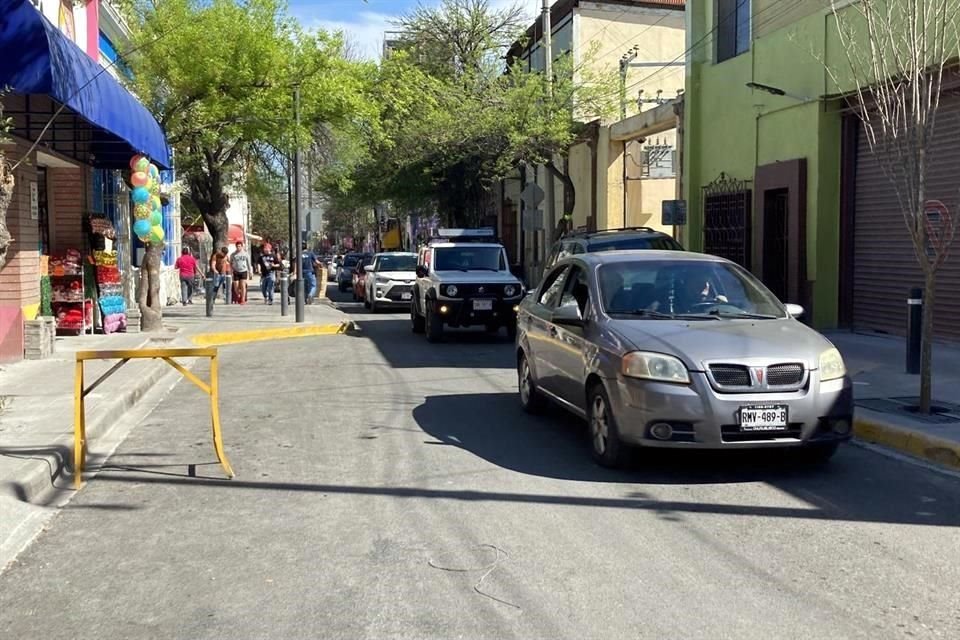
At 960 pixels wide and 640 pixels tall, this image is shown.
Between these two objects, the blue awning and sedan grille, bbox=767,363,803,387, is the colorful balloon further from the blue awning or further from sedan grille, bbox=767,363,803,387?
sedan grille, bbox=767,363,803,387

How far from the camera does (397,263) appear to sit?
91.5 feet

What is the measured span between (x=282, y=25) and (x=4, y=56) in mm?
9954

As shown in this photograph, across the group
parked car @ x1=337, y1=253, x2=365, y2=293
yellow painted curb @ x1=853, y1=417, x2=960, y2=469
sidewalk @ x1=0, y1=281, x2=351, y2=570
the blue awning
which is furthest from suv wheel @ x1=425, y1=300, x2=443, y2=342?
parked car @ x1=337, y1=253, x2=365, y2=293

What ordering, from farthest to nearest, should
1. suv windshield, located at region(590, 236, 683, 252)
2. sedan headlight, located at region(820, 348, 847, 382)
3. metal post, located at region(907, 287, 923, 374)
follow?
suv windshield, located at region(590, 236, 683, 252)
metal post, located at region(907, 287, 923, 374)
sedan headlight, located at region(820, 348, 847, 382)

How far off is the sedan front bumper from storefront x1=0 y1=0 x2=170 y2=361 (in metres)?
6.33

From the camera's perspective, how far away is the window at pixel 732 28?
20.5 m

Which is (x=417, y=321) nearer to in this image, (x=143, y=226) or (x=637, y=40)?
(x=143, y=226)

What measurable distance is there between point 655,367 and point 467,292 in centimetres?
1050

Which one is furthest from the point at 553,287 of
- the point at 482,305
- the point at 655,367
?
the point at 482,305

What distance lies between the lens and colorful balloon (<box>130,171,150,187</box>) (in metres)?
18.1

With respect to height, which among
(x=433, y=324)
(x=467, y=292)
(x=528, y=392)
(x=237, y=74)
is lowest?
(x=528, y=392)

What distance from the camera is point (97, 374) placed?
1261 cm

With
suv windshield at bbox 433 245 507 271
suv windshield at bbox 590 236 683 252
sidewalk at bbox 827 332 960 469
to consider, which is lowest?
sidewalk at bbox 827 332 960 469

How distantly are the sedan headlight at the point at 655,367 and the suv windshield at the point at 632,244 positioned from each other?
898 centimetres
